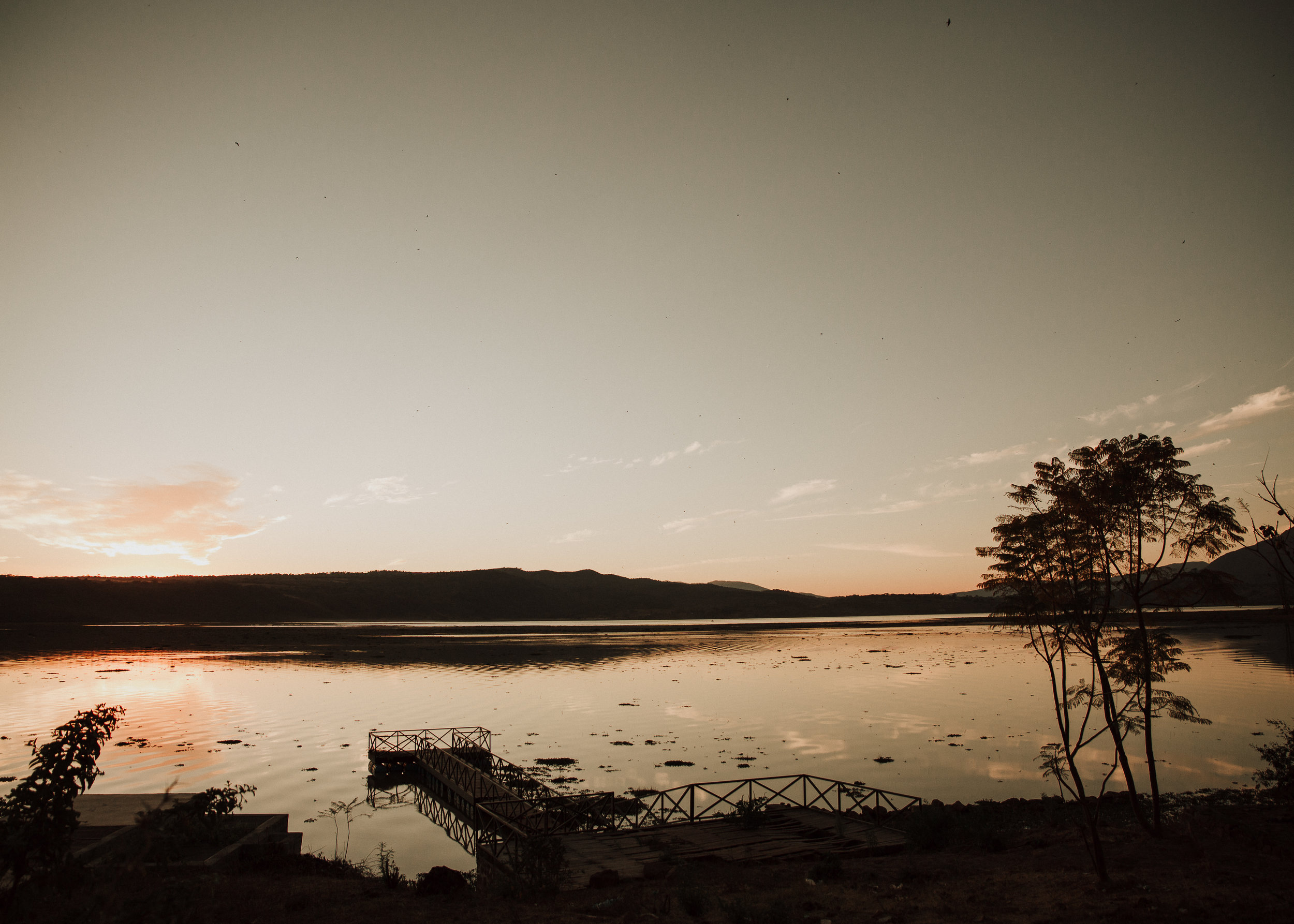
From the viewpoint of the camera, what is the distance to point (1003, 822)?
23641 millimetres

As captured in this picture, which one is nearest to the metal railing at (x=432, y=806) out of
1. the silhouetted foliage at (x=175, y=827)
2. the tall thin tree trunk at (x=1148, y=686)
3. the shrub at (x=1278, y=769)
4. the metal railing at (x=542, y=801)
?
the metal railing at (x=542, y=801)

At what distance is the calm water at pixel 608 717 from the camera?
30484 mm

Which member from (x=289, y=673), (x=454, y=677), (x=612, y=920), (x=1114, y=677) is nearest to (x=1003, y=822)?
(x=1114, y=677)

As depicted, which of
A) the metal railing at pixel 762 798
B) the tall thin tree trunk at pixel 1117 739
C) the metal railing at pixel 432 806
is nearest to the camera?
the tall thin tree trunk at pixel 1117 739

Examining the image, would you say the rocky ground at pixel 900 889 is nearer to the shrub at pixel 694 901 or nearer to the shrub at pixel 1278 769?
the shrub at pixel 694 901

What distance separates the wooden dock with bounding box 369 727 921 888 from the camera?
19.4m

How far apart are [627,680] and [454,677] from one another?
17.1 m

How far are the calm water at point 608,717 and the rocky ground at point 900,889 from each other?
6.22 meters

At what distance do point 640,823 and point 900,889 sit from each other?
981 cm

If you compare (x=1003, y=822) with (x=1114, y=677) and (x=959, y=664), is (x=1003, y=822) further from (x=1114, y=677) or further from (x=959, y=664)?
(x=959, y=664)

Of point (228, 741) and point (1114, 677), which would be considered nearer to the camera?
point (1114, 677)

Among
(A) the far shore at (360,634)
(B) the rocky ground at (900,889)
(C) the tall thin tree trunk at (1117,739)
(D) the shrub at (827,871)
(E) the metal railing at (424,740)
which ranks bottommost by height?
(A) the far shore at (360,634)

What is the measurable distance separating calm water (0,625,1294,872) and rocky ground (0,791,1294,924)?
6.22 m

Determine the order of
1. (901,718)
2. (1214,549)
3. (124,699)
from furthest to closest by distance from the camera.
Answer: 1. (124,699)
2. (901,718)
3. (1214,549)
